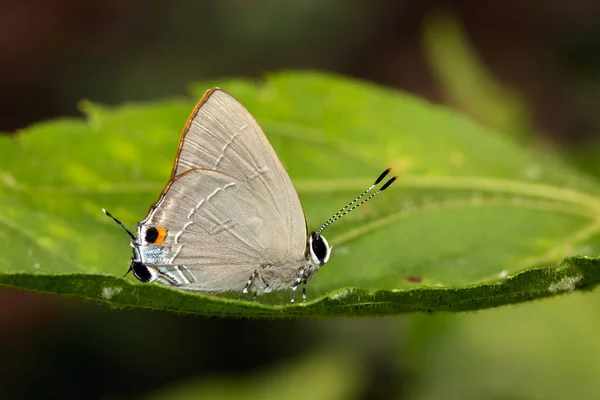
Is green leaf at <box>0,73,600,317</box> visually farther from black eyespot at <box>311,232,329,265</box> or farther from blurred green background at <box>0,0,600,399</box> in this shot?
blurred green background at <box>0,0,600,399</box>

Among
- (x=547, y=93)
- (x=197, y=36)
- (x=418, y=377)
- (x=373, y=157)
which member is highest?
(x=197, y=36)

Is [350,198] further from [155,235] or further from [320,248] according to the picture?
[155,235]

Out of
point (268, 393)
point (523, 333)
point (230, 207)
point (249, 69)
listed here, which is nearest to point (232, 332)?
point (268, 393)

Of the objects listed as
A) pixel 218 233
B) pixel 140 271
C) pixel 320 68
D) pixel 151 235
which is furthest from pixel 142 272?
pixel 320 68

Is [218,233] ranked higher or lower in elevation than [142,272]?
higher

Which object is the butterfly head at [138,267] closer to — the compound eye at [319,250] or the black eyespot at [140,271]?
the black eyespot at [140,271]

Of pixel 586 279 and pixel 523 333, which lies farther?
pixel 523 333

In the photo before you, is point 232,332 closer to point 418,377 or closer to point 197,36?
point 418,377
